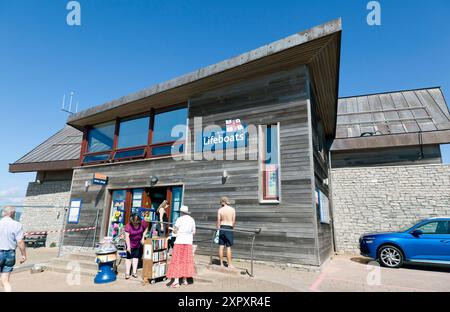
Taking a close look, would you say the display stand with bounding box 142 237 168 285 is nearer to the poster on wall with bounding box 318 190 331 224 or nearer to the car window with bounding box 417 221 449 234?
the poster on wall with bounding box 318 190 331 224

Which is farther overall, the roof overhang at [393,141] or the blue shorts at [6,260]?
the roof overhang at [393,141]

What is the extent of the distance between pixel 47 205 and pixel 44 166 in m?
2.39

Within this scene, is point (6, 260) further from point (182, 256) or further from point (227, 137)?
point (227, 137)

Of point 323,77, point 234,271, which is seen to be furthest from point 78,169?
point 323,77

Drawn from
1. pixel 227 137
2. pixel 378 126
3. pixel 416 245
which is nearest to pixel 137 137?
pixel 227 137

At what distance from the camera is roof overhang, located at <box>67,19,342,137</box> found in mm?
6285

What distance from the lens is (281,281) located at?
5.01m

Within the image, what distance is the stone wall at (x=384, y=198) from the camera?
33.3 ft

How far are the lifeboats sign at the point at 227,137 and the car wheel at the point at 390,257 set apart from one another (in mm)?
4826


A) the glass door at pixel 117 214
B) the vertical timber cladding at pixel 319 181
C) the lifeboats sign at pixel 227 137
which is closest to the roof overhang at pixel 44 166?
the glass door at pixel 117 214

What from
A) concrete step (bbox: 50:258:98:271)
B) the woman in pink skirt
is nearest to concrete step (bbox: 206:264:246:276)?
the woman in pink skirt

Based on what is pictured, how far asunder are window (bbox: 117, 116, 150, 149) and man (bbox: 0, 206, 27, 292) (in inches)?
218

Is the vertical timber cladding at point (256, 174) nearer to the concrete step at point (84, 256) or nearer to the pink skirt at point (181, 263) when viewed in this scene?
the pink skirt at point (181, 263)

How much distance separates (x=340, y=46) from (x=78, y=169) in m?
11.3
